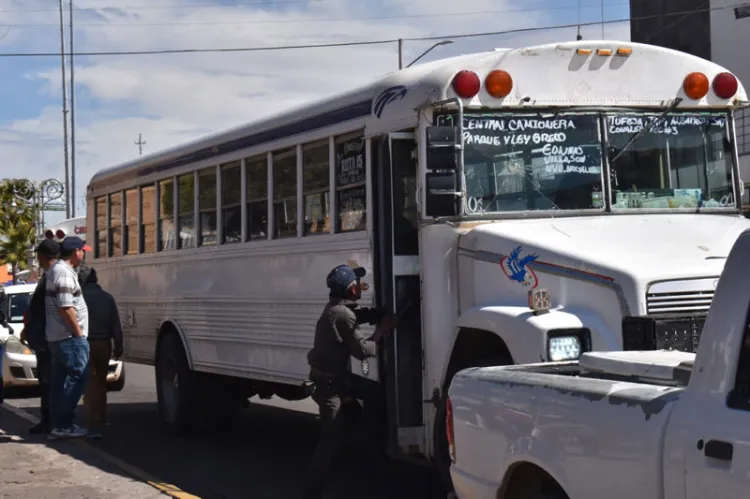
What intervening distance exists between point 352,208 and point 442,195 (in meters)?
1.19

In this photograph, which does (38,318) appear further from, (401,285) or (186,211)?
(401,285)

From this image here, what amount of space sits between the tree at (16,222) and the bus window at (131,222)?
40.7 m

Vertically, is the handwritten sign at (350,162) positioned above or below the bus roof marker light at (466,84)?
below

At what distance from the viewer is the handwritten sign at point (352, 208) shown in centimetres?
867

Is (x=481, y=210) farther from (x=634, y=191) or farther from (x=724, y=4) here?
(x=724, y=4)

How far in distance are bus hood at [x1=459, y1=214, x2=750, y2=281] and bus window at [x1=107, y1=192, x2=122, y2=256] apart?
693cm

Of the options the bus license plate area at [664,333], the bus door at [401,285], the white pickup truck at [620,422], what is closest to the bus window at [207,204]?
the bus door at [401,285]

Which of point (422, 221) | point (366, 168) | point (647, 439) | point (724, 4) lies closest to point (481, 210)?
point (422, 221)

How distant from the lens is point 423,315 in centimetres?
811

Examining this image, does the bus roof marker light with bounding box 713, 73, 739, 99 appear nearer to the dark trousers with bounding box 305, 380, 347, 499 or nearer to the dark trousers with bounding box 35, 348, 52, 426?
the dark trousers with bounding box 305, 380, 347, 499

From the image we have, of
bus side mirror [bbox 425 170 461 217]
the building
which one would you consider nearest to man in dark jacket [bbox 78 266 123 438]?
bus side mirror [bbox 425 170 461 217]

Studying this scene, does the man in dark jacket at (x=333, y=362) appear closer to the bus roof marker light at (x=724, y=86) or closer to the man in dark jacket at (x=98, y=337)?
the bus roof marker light at (x=724, y=86)

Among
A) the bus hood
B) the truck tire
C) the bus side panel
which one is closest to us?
the bus hood

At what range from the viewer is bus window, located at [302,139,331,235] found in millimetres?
9297
